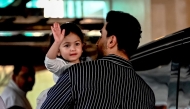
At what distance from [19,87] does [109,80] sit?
1.49 meters

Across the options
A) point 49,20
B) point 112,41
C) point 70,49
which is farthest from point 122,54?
point 49,20

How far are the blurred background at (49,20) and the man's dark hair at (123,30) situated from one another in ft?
4.65

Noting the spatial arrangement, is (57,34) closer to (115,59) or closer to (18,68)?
(115,59)

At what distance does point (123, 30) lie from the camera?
47.4 inches

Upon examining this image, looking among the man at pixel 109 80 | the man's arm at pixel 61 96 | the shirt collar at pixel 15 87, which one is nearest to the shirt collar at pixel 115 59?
the man at pixel 109 80

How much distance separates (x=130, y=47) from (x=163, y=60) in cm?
86

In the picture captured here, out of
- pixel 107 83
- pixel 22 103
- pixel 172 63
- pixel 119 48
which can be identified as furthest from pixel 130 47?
pixel 22 103

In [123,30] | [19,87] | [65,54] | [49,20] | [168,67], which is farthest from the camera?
[49,20]

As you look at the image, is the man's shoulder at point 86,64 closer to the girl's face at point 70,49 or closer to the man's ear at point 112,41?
the man's ear at point 112,41

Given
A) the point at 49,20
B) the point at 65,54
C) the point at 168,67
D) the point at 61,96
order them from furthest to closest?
the point at 49,20 < the point at 168,67 < the point at 65,54 < the point at 61,96

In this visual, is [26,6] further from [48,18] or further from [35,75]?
[35,75]

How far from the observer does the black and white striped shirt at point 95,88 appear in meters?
1.10

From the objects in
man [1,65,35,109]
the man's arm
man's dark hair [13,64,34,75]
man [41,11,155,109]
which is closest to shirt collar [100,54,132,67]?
man [41,11,155,109]

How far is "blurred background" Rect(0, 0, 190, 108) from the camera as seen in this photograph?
Answer: 2.69 m
